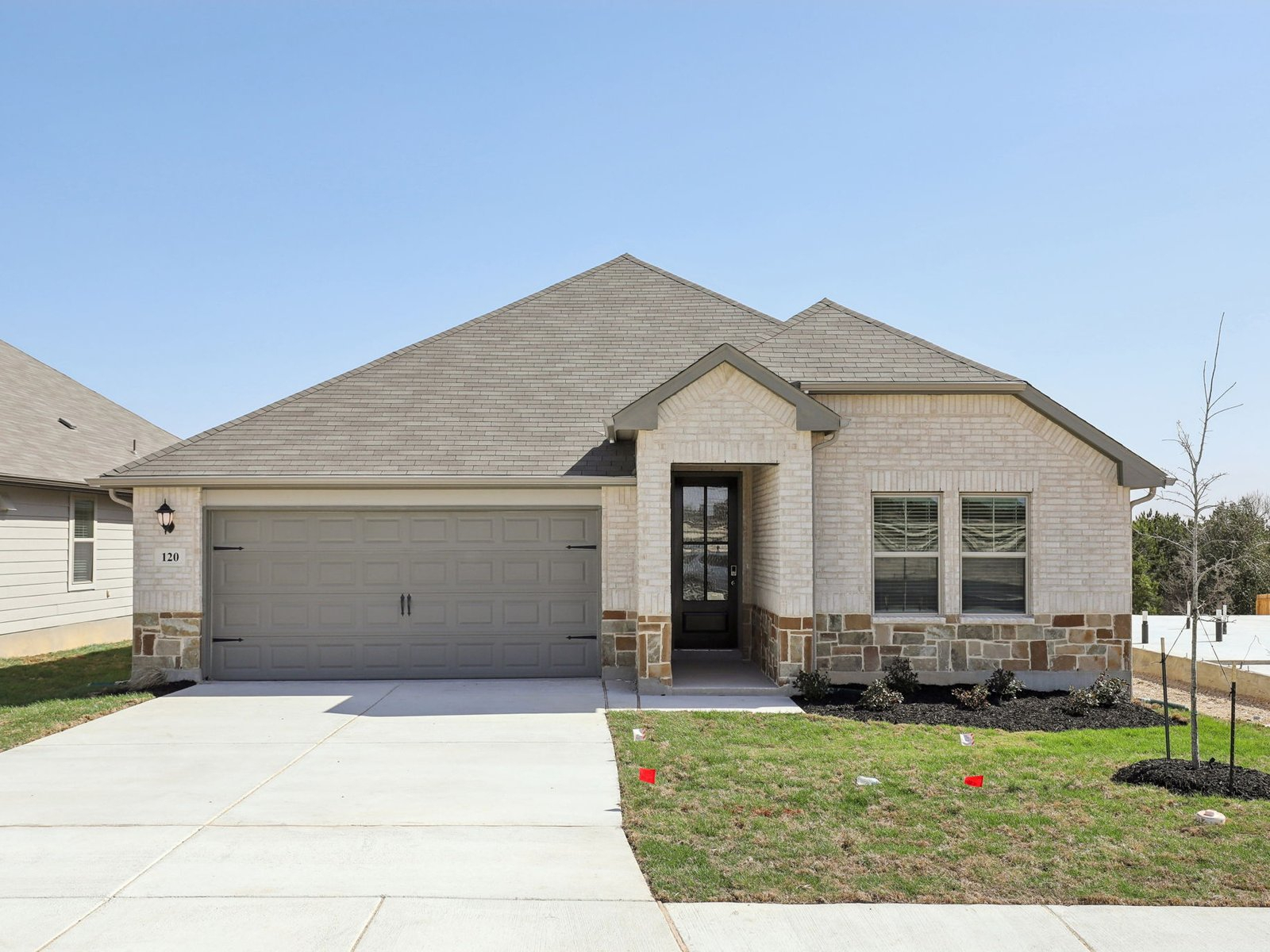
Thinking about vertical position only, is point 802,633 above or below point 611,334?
below

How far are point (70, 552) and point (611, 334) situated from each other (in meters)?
10.9

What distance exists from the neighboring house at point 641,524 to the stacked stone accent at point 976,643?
29mm

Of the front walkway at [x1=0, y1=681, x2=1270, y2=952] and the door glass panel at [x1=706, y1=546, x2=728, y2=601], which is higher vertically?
the door glass panel at [x1=706, y1=546, x2=728, y2=601]

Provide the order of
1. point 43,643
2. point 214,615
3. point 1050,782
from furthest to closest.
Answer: point 43,643, point 214,615, point 1050,782

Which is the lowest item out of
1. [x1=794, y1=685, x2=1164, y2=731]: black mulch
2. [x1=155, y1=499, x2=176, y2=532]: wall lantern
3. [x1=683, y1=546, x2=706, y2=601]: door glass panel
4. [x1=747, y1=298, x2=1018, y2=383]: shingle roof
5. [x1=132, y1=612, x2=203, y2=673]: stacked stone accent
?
[x1=794, y1=685, x2=1164, y2=731]: black mulch

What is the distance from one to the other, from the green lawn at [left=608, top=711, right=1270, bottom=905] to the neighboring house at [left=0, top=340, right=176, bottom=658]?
39.5 feet

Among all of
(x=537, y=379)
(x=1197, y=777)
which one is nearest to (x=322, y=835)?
(x=1197, y=777)

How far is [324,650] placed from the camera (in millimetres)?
12250

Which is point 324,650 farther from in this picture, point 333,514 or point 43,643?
point 43,643

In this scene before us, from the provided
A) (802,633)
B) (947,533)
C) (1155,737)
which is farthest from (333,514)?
(1155,737)

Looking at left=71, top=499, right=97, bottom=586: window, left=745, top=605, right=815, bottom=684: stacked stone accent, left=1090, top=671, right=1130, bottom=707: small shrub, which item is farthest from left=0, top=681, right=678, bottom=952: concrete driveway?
left=71, top=499, right=97, bottom=586: window

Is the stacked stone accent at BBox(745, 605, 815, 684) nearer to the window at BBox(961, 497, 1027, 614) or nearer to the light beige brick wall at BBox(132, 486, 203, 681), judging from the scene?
the window at BBox(961, 497, 1027, 614)

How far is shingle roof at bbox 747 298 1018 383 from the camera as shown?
37.8ft

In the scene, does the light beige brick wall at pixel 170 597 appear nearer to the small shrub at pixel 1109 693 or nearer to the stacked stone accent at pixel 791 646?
the stacked stone accent at pixel 791 646
